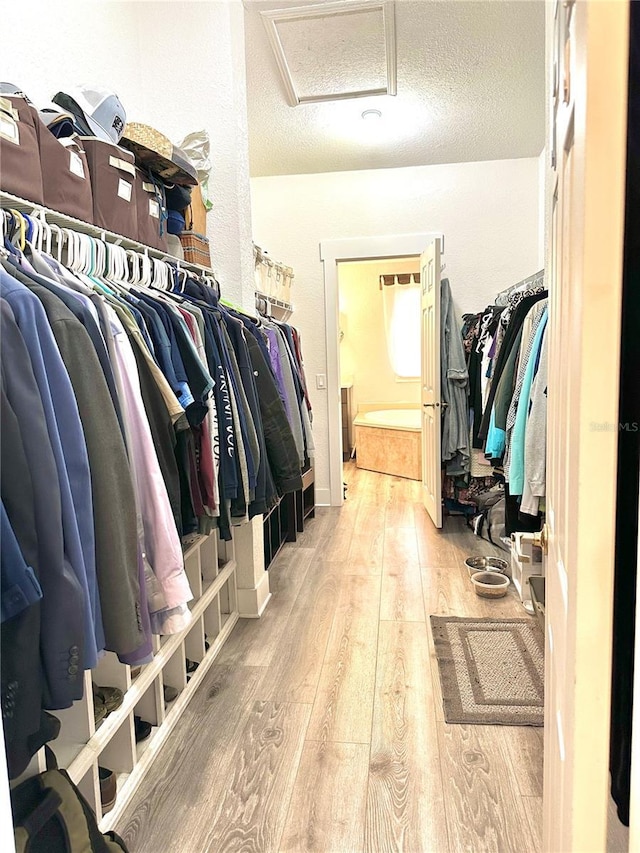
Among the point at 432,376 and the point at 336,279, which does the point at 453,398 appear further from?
the point at 336,279

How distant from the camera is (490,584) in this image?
3.12 metres

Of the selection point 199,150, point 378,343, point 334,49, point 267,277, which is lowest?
point 378,343

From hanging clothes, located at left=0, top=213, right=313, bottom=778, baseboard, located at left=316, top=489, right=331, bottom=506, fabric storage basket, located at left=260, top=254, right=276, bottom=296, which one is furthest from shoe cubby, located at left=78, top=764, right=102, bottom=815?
baseboard, located at left=316, top=489, right=331, bottom=506

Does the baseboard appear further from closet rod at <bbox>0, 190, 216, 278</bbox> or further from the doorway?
closet rod at <bbox>0, 190, 216, 278</bbox>

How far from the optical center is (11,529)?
0.89 m

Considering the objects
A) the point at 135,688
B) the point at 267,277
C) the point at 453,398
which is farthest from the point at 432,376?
the point at 135,688

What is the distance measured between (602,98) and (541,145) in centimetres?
442

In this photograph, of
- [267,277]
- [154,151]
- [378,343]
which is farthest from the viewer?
[378,343]

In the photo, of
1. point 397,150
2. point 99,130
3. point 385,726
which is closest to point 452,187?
point 397,150

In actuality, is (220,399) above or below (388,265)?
below

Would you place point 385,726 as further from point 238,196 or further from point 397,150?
point 397,150

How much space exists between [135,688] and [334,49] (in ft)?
10.2

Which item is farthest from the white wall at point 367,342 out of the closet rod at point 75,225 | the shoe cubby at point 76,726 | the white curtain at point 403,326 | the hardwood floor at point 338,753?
the shoe cubby at point 76,726

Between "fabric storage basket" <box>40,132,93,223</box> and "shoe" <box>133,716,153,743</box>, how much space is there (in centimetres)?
160
